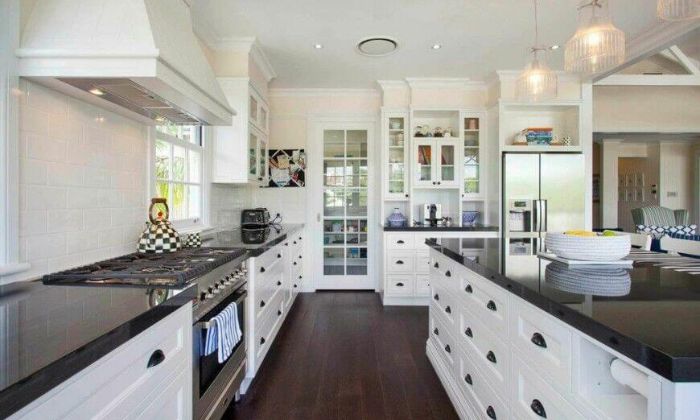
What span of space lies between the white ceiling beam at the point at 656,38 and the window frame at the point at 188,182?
155 inches

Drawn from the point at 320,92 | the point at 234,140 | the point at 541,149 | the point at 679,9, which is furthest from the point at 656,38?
the point at 234,140

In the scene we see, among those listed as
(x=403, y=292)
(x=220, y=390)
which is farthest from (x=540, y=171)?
(x=220, y=390)

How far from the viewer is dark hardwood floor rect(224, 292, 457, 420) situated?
6.61 ft

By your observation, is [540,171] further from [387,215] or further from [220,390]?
[220,390]

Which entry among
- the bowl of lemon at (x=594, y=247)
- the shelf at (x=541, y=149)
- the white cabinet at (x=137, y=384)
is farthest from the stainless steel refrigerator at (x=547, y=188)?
the white cabinet at (x=137, y=384)

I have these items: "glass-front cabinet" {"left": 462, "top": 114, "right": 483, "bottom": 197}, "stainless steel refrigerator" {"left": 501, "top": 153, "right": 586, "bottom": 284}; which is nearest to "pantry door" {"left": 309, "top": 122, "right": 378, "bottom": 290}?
"glass-front cabinet" {"left": 462, "top": 114, "right": 483, "bottom": 197}

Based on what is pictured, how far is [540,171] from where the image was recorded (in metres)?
3.89

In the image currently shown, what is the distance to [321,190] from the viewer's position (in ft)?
15.3

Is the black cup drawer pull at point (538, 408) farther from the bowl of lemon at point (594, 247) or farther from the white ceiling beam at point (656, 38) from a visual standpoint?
the white ceiling beam at point (656, 38)

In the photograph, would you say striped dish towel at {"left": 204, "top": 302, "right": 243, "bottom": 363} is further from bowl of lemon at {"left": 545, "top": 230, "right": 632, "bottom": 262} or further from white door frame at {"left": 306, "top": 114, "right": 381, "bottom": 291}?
white door frame at {"left": 306, "top": 114, "right": 381, "bottom": 291}

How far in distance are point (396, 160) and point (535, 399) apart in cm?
343

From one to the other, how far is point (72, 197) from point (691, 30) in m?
4.37

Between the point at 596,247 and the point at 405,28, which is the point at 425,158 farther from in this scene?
the point at 596,247

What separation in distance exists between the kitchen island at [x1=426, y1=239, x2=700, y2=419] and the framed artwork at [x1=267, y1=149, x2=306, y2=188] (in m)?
3.01
